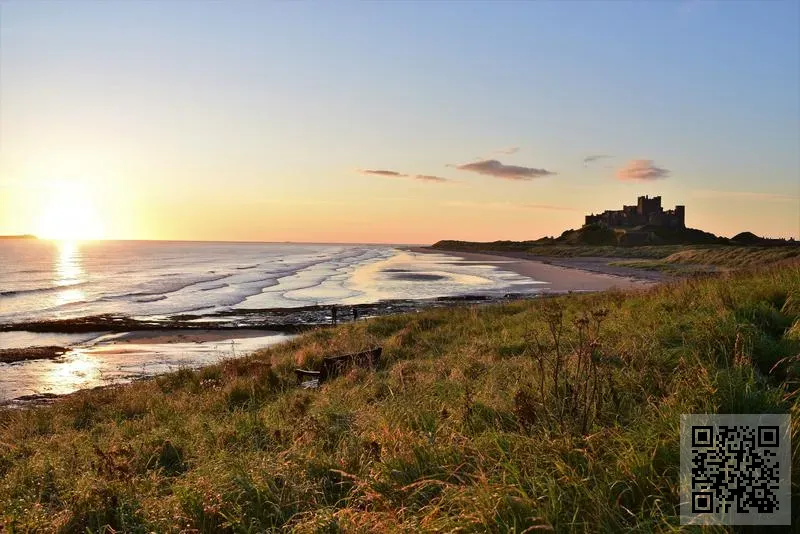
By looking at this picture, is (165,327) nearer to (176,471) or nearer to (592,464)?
(176,471)

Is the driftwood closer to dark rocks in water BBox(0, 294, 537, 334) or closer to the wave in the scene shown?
dark rocks in water BBox(0, 294, 537, 334)

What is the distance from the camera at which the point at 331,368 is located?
39.1 ft

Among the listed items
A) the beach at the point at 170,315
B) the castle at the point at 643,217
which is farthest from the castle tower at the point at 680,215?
the beach at the point at 170,315

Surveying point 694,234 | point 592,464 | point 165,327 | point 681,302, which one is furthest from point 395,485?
point 694,234

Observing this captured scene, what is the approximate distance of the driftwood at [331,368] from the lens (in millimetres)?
11492

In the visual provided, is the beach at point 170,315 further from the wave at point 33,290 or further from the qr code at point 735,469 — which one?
the qr code at point 735,469

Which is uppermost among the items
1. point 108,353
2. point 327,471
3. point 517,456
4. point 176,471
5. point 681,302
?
point 681,302

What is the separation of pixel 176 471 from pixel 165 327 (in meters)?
26.4


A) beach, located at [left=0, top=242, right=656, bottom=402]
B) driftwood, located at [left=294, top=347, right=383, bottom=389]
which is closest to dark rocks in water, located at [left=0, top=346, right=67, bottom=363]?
beach, located at [left=0, top=242, right=656, bottom=402]

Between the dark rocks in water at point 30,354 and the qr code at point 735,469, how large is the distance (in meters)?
24.7

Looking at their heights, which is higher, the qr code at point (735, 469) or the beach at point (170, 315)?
the qr code at point (735, 469)

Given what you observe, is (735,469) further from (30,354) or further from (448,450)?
(30,354)

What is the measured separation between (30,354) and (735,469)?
26404 millimetres

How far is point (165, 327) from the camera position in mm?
30062
